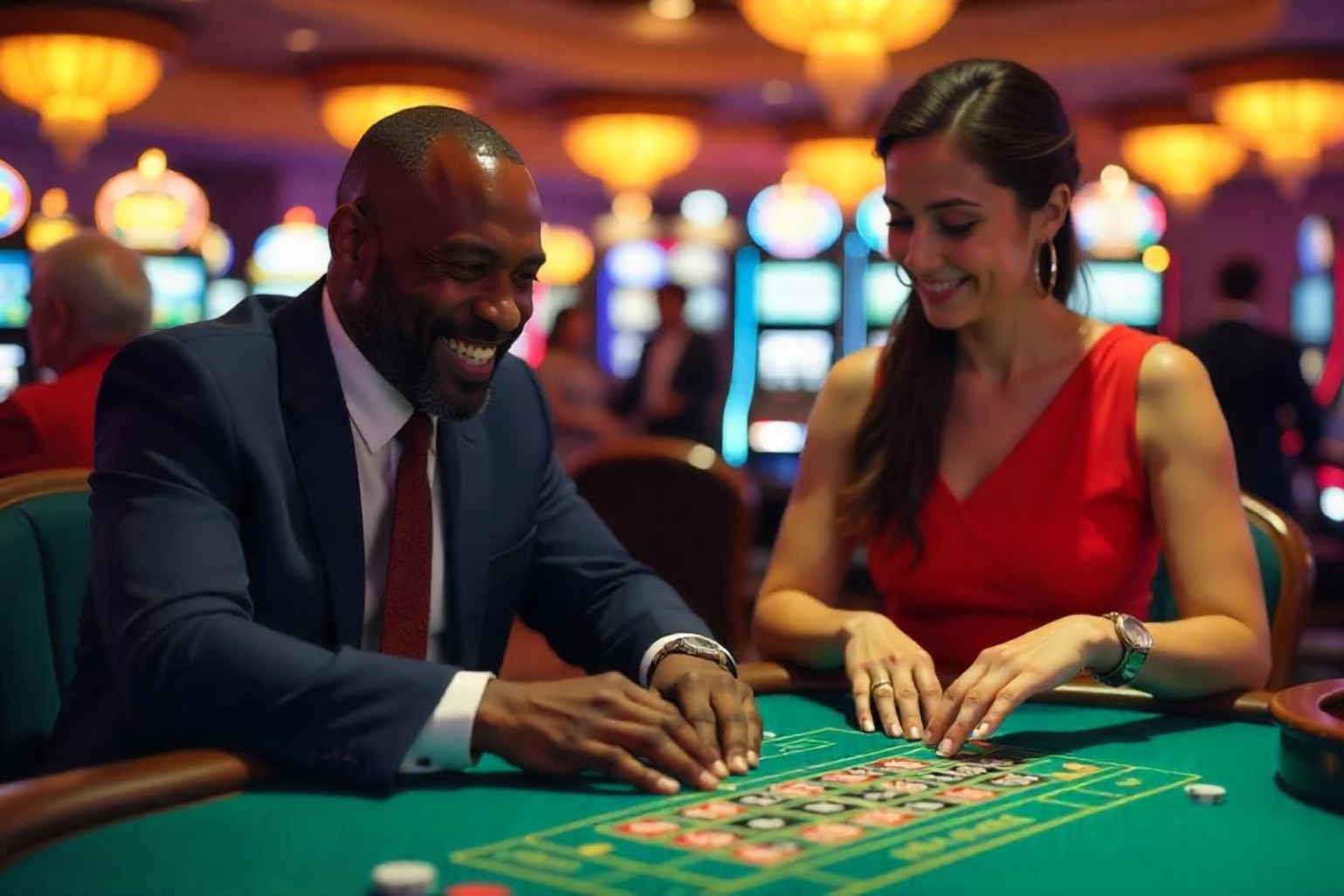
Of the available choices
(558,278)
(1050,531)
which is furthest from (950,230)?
(558,278)

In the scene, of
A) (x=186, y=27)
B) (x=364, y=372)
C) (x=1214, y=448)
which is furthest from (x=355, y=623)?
(x=186, y=27)

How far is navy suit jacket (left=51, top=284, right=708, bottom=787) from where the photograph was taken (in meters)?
1.33

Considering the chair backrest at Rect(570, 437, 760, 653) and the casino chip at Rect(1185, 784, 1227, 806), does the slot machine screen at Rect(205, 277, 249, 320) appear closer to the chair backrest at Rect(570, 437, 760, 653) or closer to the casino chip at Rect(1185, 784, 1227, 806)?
the chair backrest at Rect(570, 437, 760, 653)

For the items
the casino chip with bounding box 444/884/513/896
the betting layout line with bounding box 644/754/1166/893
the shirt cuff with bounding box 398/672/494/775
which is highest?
the shirt cuff with bounding box 398/672/494/775

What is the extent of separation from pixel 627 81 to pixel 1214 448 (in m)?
7.84

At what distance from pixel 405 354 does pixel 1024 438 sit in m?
0.84

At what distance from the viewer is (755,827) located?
46.5 inches

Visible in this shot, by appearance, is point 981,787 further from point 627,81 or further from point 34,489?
point 627,81

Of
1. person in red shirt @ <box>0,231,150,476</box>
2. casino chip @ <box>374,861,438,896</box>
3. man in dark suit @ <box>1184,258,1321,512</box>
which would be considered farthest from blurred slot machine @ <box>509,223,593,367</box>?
casino chip @ <box>374,861,438,896</box>

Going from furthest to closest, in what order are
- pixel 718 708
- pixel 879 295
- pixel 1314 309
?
pixel 879 295, pixel 1314 309, pixel 718 708

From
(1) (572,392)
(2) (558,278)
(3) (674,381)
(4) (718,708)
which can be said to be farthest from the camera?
(2) (558,278)

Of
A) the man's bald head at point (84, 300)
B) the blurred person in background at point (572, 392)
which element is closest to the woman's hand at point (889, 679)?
the man's bald head at point (84, 300)

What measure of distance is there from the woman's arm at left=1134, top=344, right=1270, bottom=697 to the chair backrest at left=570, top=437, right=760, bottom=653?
174 centimetres

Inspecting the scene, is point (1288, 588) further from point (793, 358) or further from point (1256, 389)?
point (793, 358)
